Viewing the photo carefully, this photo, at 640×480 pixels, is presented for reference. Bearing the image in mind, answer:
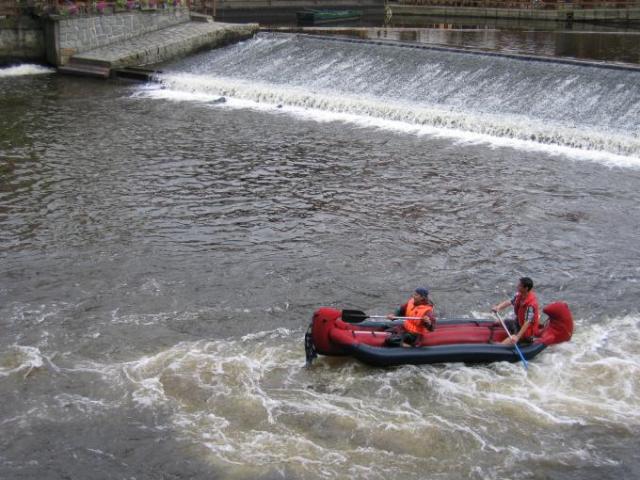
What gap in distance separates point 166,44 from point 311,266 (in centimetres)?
2406

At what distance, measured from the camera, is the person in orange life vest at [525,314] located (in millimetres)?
12336

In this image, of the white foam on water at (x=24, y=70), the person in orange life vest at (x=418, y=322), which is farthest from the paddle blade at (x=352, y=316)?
the white foam on water at (x=24, y=70)

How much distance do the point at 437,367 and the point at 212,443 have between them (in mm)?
3855

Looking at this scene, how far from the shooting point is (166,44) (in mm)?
36625

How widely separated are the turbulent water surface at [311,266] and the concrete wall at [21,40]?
7.66m

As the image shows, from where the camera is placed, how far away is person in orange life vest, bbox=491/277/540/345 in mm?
12336

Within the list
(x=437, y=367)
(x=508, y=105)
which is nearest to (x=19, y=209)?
(x=437, y=367)

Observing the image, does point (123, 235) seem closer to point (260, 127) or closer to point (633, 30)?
point (260, 127)

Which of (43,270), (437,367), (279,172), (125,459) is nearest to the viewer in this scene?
(125,459)

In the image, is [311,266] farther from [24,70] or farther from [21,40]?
[21,40]

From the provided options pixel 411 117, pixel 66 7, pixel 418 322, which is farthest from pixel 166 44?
pixel 418 322

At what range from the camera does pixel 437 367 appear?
40.2 ft

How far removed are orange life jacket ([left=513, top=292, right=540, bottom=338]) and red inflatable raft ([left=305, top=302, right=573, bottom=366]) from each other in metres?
0.17

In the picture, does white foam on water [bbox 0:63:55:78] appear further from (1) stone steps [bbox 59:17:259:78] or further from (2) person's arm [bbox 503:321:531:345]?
(2) person's arm [bbox 503:321:531:345]
